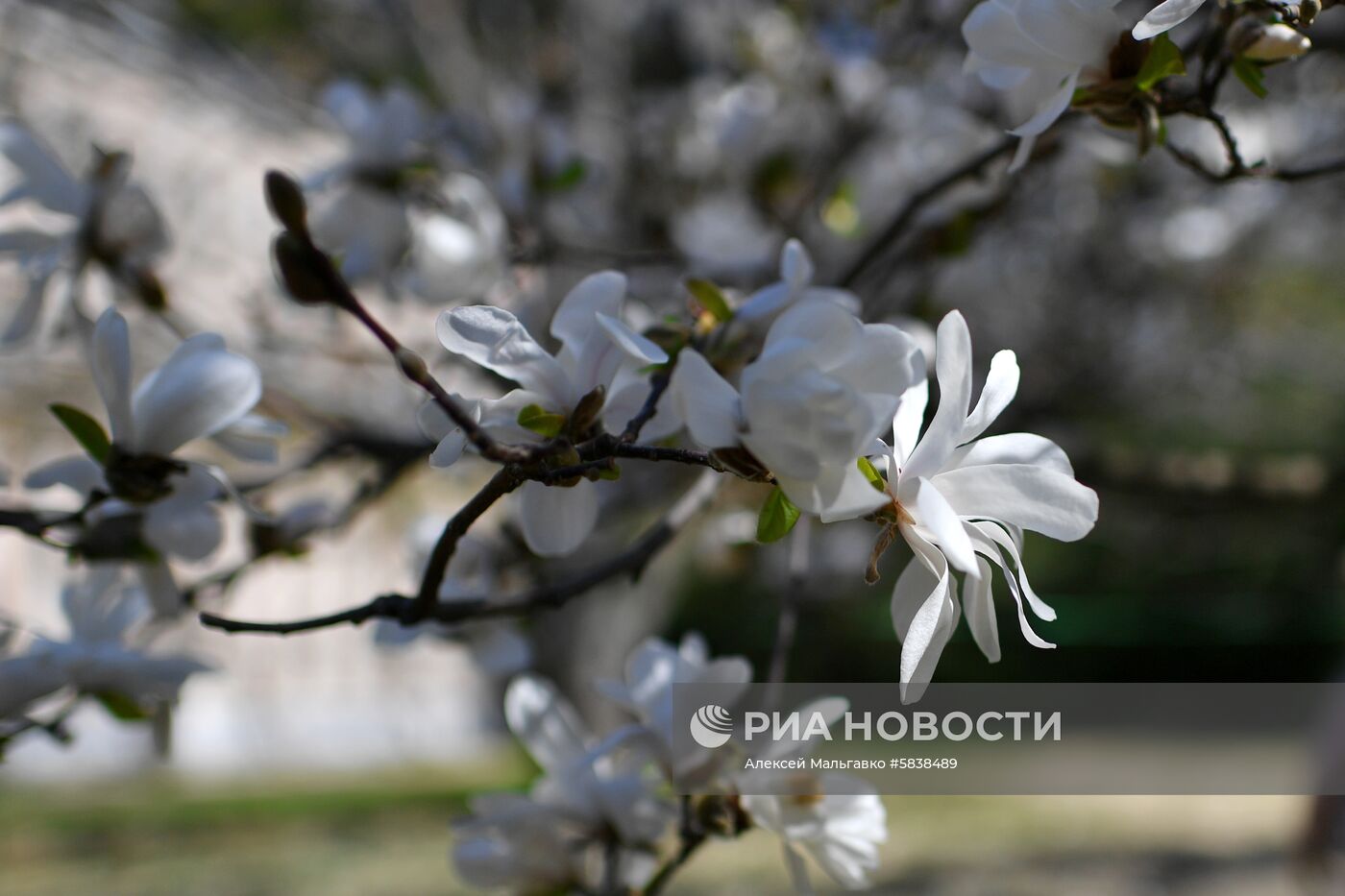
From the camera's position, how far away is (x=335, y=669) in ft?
16.0

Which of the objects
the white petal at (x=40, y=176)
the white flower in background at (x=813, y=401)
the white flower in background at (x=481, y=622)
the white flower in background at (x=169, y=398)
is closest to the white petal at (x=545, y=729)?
the white flower in background at (x=481, y=622)

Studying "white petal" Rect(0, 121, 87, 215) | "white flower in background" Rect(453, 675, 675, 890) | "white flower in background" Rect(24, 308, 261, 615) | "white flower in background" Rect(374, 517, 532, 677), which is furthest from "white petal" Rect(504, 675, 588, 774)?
"white petal" Rect(0, 121, 87, 215)

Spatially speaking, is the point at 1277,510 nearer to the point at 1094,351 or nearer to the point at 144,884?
the point at 1094,351

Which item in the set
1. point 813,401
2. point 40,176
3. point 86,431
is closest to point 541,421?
point 813,401

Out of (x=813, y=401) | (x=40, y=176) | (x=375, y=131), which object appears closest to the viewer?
(x=813, y=401)

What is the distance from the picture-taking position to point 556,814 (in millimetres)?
575

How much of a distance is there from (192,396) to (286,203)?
0.50ft

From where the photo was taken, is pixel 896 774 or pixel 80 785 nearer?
pixel 896 774

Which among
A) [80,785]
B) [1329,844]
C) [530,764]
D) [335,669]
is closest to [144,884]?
[80,785]

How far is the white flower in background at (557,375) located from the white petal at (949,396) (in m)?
0.10

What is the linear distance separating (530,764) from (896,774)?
12.3ft

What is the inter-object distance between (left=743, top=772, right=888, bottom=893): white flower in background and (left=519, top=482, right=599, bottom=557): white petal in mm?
188

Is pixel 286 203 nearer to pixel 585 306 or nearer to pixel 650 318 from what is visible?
pixel 585 306

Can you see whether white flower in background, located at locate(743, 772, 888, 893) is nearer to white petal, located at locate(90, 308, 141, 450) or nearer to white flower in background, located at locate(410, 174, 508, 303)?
white petal, located at locate(90, 308, 141, 450)
